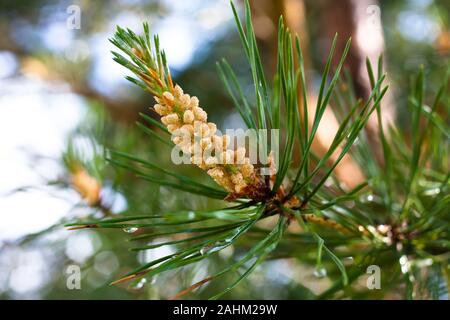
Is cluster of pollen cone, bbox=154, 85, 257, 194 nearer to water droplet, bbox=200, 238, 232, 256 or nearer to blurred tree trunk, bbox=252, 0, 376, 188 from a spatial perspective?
water droplet, bbox=200, 238, 232, 256

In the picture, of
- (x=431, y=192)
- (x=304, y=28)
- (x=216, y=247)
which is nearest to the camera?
(x=216, y=247)

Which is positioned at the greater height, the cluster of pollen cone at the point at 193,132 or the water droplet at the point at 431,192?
the cluster of pollen cone at the point at 193,132

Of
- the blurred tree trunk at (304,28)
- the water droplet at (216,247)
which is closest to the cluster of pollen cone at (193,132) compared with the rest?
the water droplet at (216,247)

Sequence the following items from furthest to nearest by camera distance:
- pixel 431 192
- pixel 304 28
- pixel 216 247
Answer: pixel 304 28
pixel 431 192
pixel 216 247

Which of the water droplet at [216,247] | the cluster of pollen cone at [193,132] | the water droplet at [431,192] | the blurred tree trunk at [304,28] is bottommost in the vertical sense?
the water droplet at [216,247]

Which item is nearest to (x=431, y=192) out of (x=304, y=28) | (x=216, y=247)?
(x=216, y=247)

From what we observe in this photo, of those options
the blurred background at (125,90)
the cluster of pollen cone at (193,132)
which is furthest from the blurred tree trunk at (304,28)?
the cluster of pollen cone at (193,132)

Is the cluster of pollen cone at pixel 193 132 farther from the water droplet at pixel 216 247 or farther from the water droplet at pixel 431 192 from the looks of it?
the water droplet at pixel 431 192

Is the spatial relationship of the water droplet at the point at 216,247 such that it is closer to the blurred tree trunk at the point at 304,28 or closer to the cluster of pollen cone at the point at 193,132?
the cluster of pollen cone at the point at 193,132

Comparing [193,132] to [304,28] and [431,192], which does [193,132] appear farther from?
[304,28]

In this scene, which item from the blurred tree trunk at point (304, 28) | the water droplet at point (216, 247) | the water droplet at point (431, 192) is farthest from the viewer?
the blurred tree trunk at point (304, 28)

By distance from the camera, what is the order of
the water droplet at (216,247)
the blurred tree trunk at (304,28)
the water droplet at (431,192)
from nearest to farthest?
1. the water droplet at (216,247)
2. the water droplet at (431,192)
3. the blurred tree trunk at (304,28)

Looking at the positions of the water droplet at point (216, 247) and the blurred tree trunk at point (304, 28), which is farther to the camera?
the blurred tree trunk at point (304, 28)
